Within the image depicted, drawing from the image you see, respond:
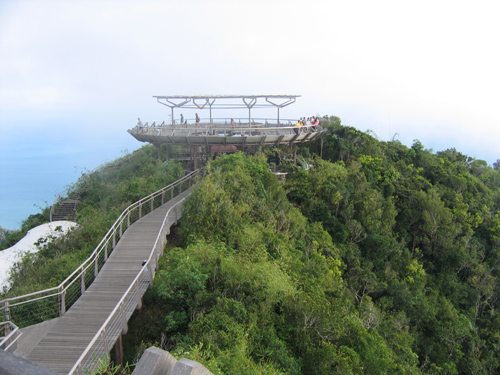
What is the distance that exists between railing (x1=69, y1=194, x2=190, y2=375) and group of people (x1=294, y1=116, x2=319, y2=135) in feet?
44.4

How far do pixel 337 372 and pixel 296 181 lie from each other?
1371 cm

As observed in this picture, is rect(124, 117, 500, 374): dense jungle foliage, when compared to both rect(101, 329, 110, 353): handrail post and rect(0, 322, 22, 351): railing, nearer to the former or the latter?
rect(101, 329, 110, 353): handrail post

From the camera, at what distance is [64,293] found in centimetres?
1016

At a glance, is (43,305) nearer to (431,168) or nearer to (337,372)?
(337,372)

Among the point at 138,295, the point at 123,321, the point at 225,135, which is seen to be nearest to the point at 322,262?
the point at 138,295

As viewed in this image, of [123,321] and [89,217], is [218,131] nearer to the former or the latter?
[89,217]

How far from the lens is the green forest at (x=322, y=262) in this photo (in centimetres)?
1002

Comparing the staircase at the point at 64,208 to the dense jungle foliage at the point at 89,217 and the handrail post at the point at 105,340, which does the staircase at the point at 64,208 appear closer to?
the dense jungle foliage at the point at 89,217

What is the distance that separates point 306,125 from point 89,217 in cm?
1502

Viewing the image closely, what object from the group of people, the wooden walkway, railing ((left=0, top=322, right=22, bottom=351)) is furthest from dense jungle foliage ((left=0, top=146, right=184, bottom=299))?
the group of people

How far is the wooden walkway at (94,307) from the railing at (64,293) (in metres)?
0.24

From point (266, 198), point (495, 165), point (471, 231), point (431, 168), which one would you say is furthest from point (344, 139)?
point (495, 165)

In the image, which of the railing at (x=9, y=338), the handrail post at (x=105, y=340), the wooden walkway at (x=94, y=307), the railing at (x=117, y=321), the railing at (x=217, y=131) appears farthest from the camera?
the railing at (x=217, y=131)

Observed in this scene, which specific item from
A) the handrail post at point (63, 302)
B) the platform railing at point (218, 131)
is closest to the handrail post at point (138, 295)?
the handrail post at point (63, 302)
